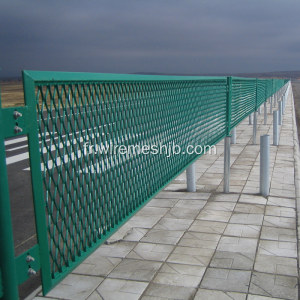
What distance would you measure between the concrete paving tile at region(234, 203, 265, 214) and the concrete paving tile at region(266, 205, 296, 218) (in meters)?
0.09

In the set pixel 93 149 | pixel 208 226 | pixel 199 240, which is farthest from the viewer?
pixel 208 226

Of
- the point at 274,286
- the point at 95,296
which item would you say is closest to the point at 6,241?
the point at 95,296

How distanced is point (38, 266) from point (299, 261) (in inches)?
107

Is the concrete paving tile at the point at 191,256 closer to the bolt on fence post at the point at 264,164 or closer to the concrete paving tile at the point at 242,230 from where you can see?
the concrete paving tile at the point at 242,230

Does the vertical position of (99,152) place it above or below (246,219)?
above

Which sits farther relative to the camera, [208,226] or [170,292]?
[208,226]

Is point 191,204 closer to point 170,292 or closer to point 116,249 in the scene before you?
point 116,249

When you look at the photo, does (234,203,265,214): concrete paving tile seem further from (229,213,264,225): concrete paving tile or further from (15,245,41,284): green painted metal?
(15,245,41,284): green painted metal

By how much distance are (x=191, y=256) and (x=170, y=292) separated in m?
0.73

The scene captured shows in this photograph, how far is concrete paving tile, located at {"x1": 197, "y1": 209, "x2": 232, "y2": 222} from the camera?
16.7ft

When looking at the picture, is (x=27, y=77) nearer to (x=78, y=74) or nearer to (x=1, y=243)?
(x=78, y=74)

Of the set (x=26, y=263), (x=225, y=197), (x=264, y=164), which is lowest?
(x=225, y=197)

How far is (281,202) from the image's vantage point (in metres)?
5.74

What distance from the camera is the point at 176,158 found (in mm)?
4363
